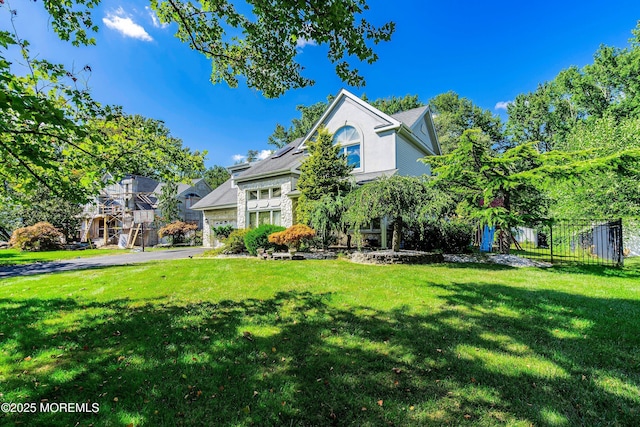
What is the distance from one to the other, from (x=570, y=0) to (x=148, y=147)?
17.4 m

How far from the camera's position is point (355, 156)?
58.5ft

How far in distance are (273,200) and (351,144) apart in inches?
254

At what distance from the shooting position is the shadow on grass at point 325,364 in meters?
2.44

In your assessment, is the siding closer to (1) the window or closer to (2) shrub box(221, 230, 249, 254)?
(1) the window

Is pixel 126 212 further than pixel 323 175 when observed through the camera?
Yes

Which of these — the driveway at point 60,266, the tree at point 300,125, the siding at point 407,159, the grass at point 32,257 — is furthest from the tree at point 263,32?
the tree at point 300,125

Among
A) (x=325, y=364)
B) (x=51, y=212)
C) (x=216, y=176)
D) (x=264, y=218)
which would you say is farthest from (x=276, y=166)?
(x=216, y=176)

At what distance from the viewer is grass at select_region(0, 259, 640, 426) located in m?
2.46

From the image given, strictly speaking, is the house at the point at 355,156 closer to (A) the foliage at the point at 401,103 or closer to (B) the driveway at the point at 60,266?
(B) the driveway at the point at 60,266

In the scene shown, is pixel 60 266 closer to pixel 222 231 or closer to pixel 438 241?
pixel 222 231

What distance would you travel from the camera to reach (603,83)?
26.2 meters

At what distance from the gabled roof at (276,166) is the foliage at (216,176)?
102 feet

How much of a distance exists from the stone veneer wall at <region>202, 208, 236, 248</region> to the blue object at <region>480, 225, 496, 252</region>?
17980 mm

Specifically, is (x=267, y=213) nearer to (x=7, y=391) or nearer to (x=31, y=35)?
Result: (x=31, y=35)
